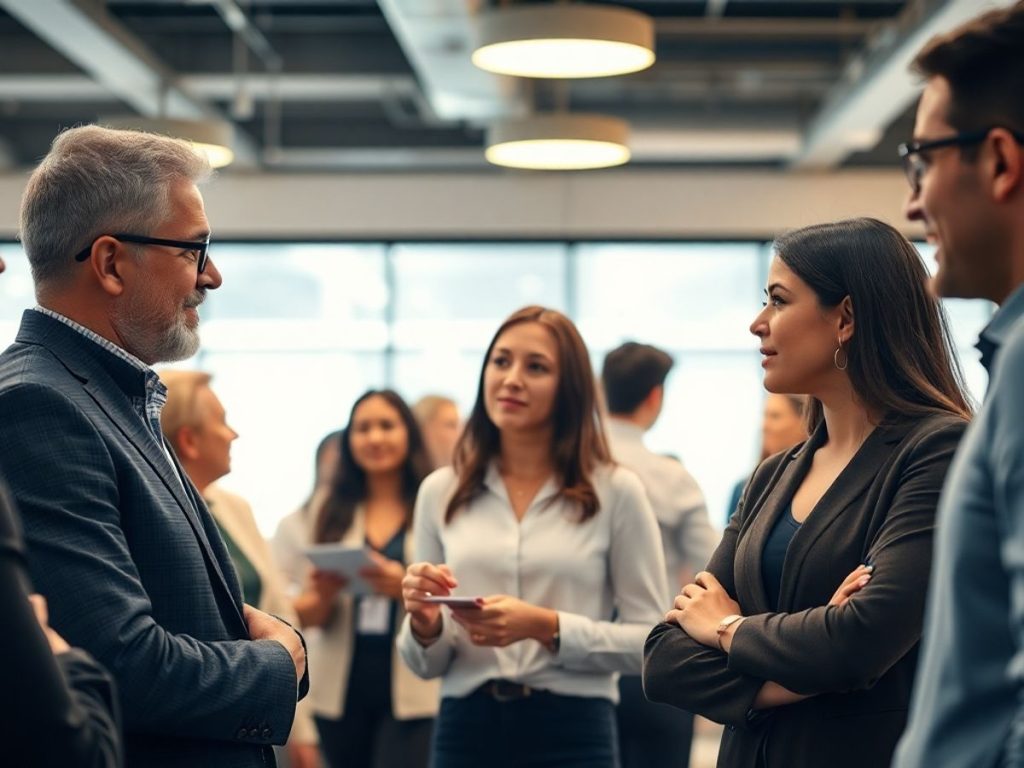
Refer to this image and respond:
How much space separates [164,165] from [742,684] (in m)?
1.20

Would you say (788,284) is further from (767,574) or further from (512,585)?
(512,585)

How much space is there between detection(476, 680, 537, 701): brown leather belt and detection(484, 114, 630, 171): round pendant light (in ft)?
12.8

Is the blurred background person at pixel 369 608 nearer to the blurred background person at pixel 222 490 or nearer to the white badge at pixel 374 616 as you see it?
the white badge at pixel 374 616

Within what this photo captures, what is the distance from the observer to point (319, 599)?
4.58 metres

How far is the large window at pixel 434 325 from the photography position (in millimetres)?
10742

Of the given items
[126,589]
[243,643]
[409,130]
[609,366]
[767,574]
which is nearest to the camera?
[126,589]

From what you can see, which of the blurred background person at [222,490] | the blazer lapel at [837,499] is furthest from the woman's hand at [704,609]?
the blurred background person at [222,490]

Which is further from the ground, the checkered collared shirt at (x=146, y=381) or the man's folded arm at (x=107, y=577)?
the checkered collared shirt at (x=146, y=381)

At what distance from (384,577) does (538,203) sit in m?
6.53

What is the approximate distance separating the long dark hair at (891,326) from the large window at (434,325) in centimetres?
832

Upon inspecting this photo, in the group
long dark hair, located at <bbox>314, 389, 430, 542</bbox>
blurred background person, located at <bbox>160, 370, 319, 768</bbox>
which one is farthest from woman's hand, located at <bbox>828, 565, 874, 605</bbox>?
long dark hair, located at <bbox>314, 389, 430, 542</bbox>

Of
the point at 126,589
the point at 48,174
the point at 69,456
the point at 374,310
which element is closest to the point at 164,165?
the point at 48,174

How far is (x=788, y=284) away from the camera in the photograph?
243 centimetres

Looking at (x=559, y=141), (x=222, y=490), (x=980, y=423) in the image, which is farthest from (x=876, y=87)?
(x=980, y=423)
